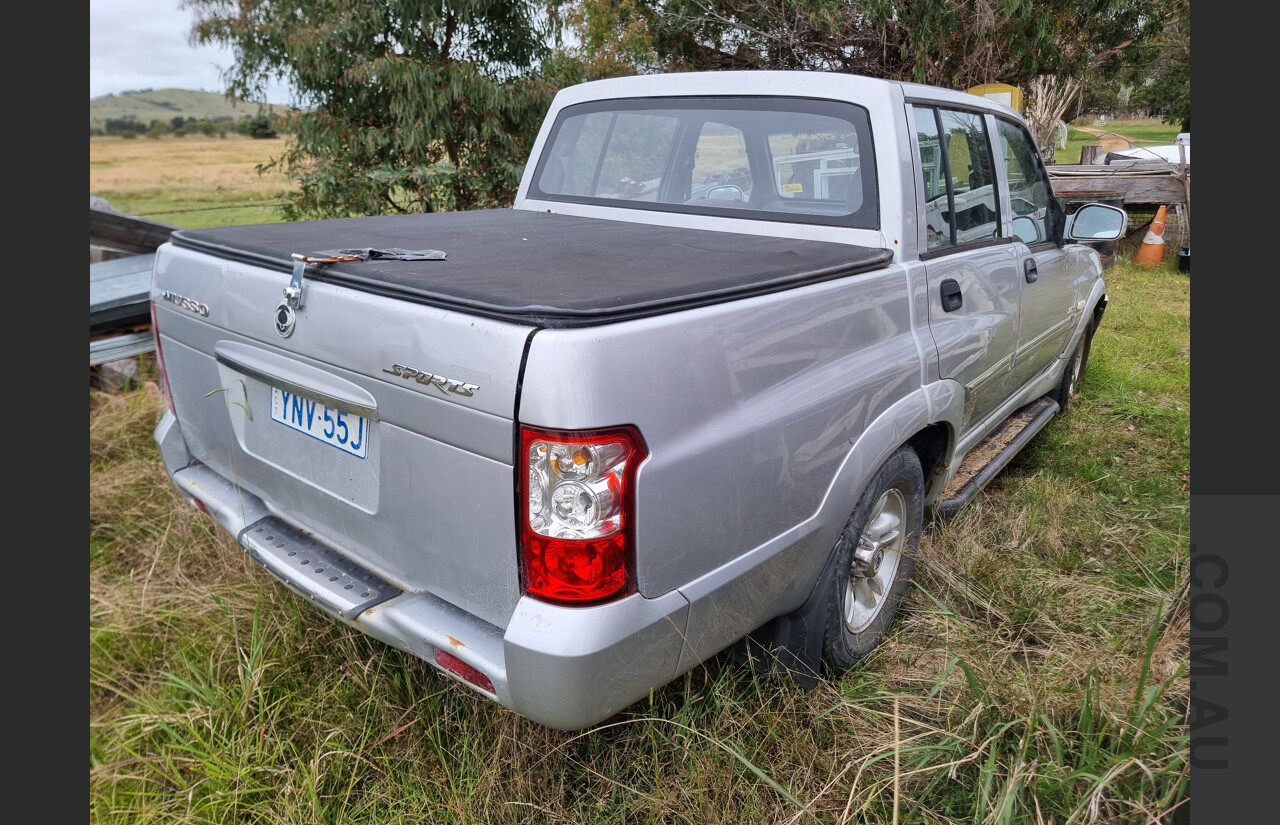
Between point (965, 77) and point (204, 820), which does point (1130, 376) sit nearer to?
point (204, 820)

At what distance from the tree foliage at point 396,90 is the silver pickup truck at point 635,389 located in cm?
522

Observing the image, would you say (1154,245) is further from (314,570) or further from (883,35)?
(314,570)

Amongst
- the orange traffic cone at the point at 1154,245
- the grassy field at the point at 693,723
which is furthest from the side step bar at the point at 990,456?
the orange traffic cone at the point at 1154,245

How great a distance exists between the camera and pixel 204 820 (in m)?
2.19

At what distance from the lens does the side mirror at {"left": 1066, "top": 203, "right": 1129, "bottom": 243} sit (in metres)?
3.87

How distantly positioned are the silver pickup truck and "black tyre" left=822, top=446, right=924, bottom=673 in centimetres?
2

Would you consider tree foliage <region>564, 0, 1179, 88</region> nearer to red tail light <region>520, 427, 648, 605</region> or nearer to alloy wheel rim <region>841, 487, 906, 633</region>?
alloy wheel rim <region>841, 487, 906, 633</region>

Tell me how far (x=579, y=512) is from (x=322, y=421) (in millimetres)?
849

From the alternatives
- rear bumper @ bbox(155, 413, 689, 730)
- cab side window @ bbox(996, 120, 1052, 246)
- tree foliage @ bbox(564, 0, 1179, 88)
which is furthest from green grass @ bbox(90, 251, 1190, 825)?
tree foliage @ bbox(564, 0, 1179, 88)

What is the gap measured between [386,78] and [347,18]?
0.61 m

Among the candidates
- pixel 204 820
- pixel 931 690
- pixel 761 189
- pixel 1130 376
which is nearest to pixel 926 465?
pixel 931 690

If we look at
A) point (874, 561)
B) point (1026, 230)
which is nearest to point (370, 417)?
point (874, 561)

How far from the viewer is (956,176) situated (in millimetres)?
3223

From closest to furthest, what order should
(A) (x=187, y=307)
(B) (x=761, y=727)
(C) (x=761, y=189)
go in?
(B) (x=761, y=727) < (A) (x=187, y=307) < (C) (x=761, y=189)
